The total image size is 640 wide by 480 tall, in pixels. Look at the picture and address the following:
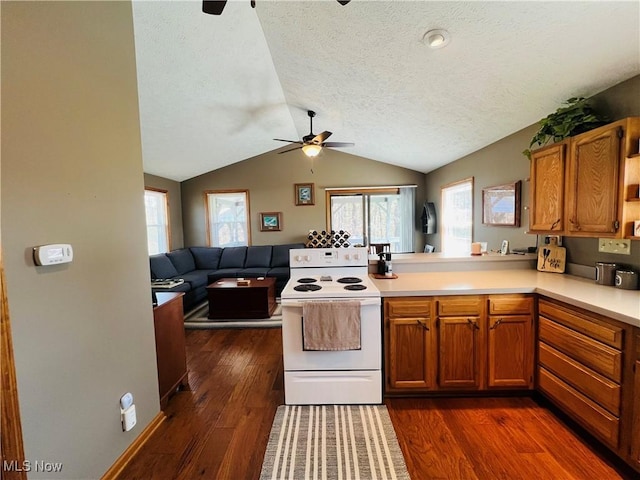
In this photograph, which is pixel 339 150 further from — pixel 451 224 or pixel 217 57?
pixel 217 57

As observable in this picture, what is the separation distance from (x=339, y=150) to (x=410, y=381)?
502cm

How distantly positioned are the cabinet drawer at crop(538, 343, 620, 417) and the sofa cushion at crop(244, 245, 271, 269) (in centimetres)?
471

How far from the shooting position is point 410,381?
6.97ft

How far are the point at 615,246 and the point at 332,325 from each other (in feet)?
6.95

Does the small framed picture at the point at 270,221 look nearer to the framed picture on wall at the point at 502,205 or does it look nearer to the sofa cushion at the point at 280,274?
the sofa cushion at the point at 280,274

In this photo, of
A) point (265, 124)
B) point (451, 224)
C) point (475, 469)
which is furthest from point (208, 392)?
point (451, 224)

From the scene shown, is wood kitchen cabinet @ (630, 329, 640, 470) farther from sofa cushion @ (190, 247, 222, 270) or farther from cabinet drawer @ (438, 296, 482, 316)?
sofa cushion @ (190, 247, 222, 270)

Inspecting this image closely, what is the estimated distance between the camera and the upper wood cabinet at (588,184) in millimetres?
1695

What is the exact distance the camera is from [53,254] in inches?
47.4

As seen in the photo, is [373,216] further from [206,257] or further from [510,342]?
[510,342]

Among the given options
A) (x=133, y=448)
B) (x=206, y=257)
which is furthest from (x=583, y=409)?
(x=206, y=257)

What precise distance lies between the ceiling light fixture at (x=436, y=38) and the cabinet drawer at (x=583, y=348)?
2.05m

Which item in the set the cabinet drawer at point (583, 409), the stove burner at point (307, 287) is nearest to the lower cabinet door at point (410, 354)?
the stove burner at point (307, 287)

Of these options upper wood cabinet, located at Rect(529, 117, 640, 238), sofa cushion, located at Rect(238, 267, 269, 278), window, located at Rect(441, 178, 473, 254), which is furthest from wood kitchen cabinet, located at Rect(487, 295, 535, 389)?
sofa cushion, located at Rect(238, 267, 269, 278)
